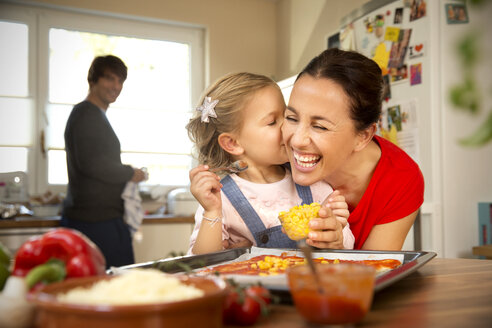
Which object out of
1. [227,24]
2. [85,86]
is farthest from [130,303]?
[227,24]

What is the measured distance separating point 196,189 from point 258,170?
40 centimetres

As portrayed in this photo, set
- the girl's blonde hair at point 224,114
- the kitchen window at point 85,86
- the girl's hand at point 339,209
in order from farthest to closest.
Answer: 1. the kitchen window at point 85,86
2. the girl's blonde hair at point 224,114
3. the girl's hand at point 339,209

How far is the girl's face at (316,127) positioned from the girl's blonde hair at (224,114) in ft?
0.79

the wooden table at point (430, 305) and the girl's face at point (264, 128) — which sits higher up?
the girl's face at point (264, 128)

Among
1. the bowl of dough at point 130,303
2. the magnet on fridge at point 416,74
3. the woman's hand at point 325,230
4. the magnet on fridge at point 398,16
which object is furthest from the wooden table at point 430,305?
the magnet on fridge at point 398,16

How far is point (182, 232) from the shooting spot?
11.6ft

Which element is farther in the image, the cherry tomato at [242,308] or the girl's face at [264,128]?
the girl's face at [264,128]

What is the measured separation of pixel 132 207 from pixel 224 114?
1536mm

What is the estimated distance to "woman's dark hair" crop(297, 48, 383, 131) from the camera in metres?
1.38

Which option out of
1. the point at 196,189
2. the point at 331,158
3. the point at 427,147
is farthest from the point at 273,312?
the point at 427,147

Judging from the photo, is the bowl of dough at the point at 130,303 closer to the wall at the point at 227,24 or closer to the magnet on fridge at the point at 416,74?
the magnet on fridge at the point at 416,74

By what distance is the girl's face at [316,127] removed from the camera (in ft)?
4.42

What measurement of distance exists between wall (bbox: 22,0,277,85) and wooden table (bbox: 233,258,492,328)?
390 centimetres

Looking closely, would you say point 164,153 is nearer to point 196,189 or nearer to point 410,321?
point 196,189
